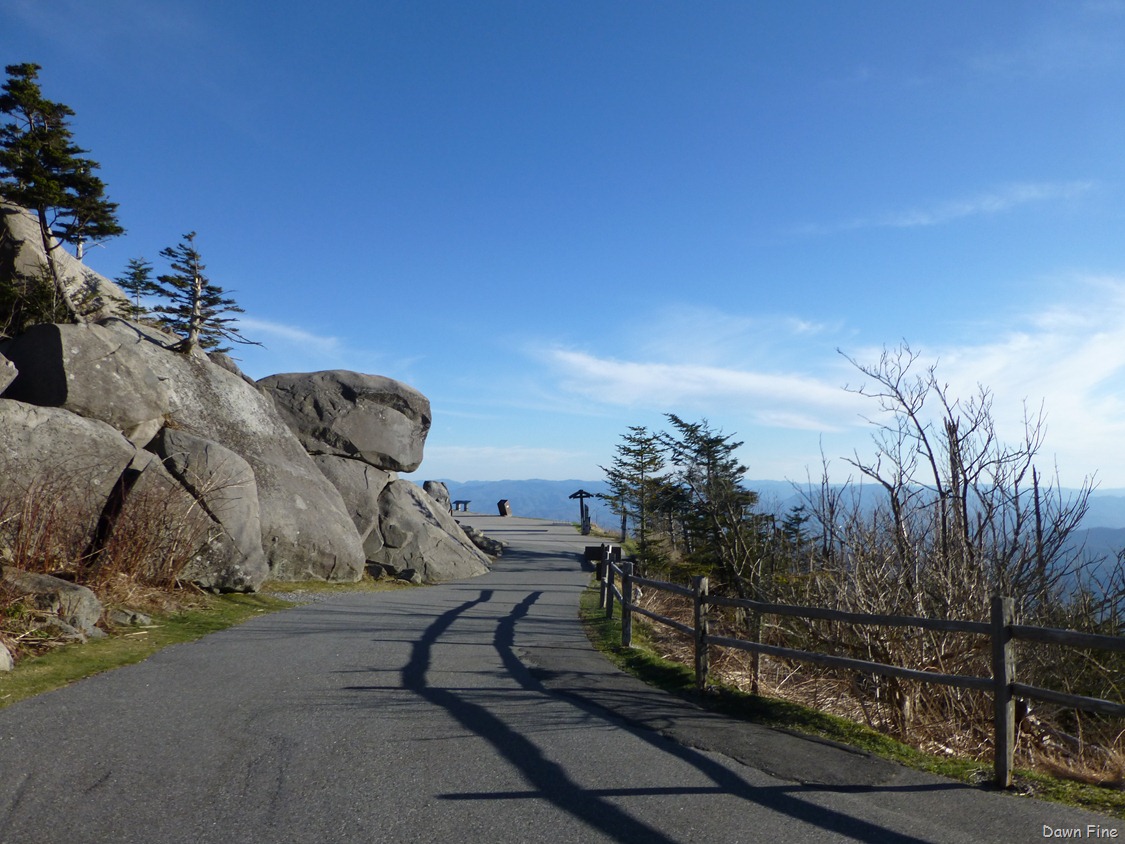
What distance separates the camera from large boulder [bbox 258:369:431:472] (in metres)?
25.2

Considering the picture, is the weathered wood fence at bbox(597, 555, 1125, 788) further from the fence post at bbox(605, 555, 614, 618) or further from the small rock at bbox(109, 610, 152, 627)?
the small rock at bbox(109, 610, 152, 627)

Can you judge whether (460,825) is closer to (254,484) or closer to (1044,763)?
(1044,763)

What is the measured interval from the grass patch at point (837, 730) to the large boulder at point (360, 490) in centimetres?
1367

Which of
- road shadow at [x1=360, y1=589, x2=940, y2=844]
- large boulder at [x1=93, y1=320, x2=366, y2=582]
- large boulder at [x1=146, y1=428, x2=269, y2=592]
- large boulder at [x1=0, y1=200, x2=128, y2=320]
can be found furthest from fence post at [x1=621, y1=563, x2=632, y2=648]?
large boulder at [x1=0, y1=200, x2=128, y2=320]

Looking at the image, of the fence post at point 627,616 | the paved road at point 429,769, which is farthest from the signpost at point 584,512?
the paved road at point 429,769

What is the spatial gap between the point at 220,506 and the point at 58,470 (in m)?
2.94

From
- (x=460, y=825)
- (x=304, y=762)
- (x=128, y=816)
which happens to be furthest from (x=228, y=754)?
(x=460, y=825)

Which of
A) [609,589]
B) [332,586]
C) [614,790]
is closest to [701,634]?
[614,790]

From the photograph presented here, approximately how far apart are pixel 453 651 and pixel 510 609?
18.2 feet

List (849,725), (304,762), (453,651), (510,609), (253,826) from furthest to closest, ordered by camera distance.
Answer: (510,609) → (453,651) → (849,725) → (304,762) → (253,826)

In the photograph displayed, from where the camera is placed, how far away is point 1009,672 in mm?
5809

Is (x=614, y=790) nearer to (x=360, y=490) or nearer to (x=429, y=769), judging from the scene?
(x=429, y=769)

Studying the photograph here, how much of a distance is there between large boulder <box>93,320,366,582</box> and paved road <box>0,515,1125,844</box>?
9399 millimetres

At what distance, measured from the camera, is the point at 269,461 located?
19.6m
